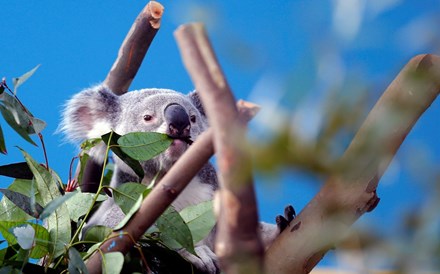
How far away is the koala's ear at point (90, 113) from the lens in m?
2.57

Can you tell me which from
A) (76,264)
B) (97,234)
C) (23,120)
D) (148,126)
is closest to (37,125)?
(23,120)

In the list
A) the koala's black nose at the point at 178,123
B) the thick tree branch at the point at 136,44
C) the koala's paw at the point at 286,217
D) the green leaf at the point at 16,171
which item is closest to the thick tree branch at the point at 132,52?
the thick tree branch at the point at 136,44

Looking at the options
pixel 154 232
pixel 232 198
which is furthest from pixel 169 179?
pixel 154 232

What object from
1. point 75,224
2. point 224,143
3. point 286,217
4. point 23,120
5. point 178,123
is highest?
point 178,123

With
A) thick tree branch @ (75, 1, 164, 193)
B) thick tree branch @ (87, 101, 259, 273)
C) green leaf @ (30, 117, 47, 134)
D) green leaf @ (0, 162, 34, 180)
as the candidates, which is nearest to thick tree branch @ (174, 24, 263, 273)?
thick tree branch @ (87, 101, 259, 273)

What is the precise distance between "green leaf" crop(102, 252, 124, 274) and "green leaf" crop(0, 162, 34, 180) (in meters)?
0.58

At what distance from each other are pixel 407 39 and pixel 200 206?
115 centimetres

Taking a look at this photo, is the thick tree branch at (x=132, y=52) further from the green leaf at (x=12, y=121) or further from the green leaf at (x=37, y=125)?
the green leaf at (x=12, y=121)

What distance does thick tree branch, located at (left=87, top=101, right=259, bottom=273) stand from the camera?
70 centimetres

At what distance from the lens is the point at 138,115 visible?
2.41m

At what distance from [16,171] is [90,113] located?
3.53ft

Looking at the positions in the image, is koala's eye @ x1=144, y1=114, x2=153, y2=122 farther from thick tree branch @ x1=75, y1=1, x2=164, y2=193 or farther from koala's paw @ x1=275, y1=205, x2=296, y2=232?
koala's paw @ x1=275, y1=205, x2=296, y2=232

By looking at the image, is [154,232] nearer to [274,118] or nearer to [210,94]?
[210,94]

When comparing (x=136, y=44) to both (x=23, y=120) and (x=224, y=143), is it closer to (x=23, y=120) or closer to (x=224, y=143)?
(x=23, y=120)
